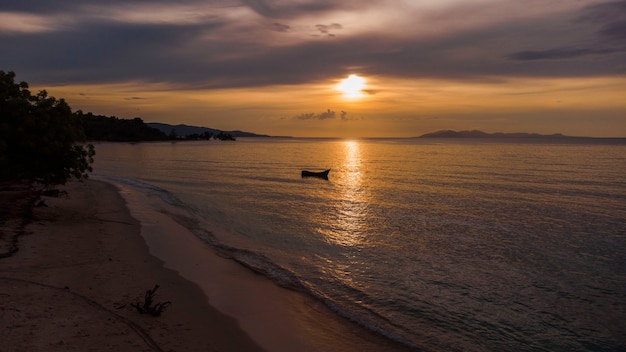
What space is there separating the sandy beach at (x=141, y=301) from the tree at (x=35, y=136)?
313cm

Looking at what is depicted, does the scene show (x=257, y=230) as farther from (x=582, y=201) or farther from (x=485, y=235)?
(x=582, y=201)

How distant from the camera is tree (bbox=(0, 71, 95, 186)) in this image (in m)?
20.1

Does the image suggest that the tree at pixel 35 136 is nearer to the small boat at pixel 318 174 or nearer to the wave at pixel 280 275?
the wave at pixel 280 275

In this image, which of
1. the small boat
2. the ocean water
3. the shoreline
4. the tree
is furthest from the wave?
the small boat

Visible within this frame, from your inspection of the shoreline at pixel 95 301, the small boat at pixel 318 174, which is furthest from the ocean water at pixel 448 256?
the small boat at pixel 318 174

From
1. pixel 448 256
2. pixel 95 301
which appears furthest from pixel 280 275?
pixel 448 256

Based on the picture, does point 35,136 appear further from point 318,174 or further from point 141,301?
point 318,174

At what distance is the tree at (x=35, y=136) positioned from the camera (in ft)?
65.9

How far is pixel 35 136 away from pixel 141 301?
13.8 meters

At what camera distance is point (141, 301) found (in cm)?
1135

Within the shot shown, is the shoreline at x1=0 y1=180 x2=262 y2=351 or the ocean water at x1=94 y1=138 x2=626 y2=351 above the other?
the shoreline at x1=0 y1=180 x2=262 y2=351

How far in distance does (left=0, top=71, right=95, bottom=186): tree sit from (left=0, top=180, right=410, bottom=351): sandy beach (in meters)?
3.13

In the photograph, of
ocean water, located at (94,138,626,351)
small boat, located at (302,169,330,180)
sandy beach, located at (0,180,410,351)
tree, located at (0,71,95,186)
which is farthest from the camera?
small boat, located at (302,169,330,180)

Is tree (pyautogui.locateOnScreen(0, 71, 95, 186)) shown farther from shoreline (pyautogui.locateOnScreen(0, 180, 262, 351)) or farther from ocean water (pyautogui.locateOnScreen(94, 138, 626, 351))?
ocean water (pyautogui.locateOnScreen(94, 138, 626, 351))
